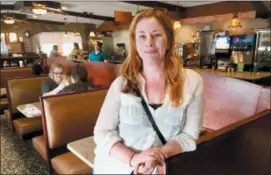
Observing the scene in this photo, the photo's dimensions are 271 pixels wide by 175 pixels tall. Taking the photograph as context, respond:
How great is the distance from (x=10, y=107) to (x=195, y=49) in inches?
164

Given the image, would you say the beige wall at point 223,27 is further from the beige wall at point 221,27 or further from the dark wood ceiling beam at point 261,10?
the dark wood ceiling beam at point 261,10

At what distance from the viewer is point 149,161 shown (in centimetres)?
60

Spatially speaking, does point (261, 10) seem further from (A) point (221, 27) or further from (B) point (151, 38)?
(B) point (151, 38)

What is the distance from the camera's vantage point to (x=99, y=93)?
145 centimetres

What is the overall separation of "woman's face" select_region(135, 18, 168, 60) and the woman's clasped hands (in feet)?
0.90

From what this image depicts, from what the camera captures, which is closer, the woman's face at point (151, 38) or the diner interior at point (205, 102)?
the woman's face at point (151, 38)

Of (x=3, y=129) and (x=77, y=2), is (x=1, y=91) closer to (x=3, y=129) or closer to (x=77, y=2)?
(x=3, y=129)

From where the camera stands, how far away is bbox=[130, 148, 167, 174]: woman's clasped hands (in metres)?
0.60

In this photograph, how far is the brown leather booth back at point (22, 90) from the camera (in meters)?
2.34

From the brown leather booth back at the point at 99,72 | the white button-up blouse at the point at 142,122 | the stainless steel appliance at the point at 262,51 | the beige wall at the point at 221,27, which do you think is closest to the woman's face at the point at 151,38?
the white button-up blouse at the point at 142,122

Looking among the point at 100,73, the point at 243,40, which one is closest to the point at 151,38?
the point at 100,73

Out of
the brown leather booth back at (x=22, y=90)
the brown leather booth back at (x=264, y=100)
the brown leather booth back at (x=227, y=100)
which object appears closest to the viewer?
the brown leather booth back at (x=264, y=100)

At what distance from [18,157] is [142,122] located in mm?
1746

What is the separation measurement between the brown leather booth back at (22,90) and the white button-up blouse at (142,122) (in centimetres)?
198
